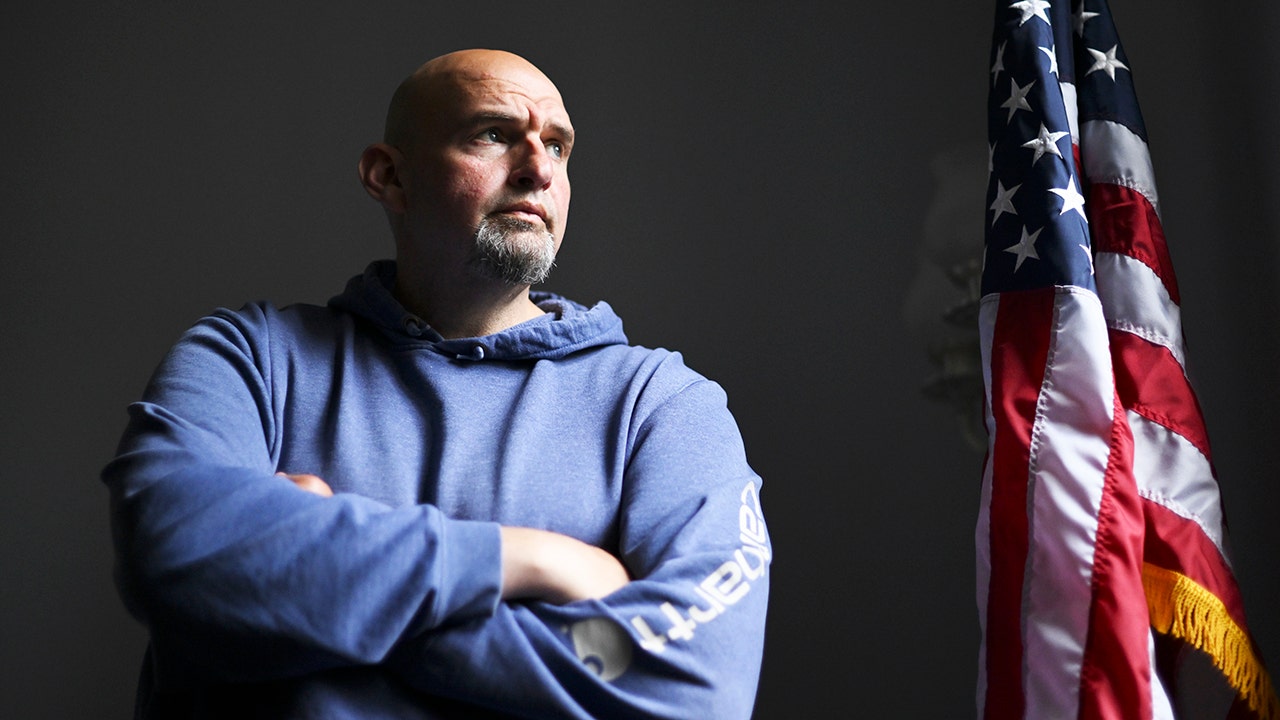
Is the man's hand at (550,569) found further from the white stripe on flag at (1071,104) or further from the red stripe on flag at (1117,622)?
the white stripe on flag at (1071,104)

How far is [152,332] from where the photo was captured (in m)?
2.09

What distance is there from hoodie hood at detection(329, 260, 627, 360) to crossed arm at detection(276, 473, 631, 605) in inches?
12.2

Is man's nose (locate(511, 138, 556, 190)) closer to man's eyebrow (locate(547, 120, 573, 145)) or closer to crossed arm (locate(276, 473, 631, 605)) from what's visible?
man's eyebrow (locate(547, 120, 573, 145))

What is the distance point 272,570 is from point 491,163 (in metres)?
0.66

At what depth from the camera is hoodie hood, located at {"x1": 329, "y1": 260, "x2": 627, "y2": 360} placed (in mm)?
1379

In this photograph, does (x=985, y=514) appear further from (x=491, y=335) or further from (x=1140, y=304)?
(x=491, y=335)

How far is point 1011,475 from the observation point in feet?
4.54

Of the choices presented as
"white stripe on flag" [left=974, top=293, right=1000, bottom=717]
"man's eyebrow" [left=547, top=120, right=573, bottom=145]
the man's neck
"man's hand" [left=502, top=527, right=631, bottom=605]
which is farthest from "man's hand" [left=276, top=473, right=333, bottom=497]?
"white stripe on flag" [left=974, top=293, right=1000, bottom=717]

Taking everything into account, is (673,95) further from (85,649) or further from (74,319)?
(85,649)

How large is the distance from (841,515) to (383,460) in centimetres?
97

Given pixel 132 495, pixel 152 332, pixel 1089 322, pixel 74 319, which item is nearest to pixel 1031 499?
pixel 1089 322

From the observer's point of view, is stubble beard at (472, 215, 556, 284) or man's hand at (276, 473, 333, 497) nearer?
man's hand at (276, 473, 333, 497)

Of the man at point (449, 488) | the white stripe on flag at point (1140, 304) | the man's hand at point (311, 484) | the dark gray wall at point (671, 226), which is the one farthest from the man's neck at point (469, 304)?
the white stripe on flag at point (1140, 304)

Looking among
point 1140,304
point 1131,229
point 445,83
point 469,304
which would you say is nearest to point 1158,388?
point 1140,304
